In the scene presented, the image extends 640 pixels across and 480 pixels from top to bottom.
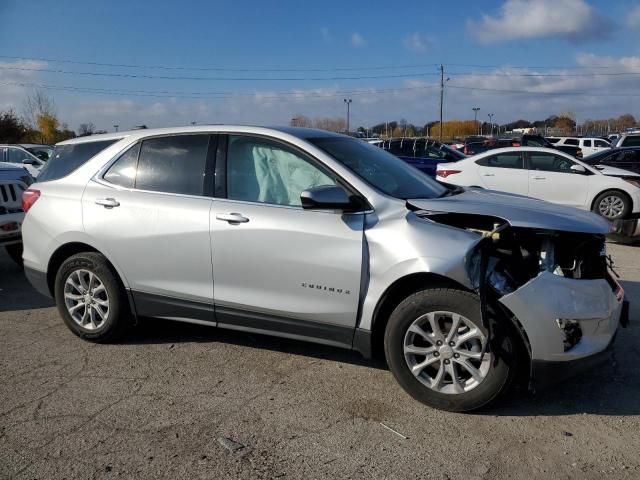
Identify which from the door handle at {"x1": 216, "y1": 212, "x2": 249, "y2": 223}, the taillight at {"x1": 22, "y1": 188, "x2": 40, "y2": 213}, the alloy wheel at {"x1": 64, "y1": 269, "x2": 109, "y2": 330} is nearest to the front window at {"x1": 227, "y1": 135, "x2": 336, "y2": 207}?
the door handle at {"x1": 216, "y1": 212, "x2": 249, "y2": 223}

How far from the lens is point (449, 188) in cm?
461

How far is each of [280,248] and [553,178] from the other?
28.0 ft

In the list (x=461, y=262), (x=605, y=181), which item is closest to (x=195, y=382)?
(x=461, y=262)

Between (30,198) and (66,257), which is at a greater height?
(30,198)

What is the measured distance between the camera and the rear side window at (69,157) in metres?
4.75

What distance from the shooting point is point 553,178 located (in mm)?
10789

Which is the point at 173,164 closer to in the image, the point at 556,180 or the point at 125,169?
the point at 125,169

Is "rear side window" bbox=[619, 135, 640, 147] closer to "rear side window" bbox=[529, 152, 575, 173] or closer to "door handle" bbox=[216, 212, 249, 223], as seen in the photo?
"rear side window" bbox=[529, 152, 575, 173]

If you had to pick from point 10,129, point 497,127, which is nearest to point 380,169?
point 10,129

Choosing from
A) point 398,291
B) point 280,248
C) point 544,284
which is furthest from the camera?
point 280,248

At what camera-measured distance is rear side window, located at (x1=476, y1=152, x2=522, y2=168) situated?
11219 millimetres

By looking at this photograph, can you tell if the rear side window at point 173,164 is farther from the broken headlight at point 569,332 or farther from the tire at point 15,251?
the tire at point 15,251

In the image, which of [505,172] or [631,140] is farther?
[631,140]

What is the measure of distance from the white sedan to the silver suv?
23.2ft
